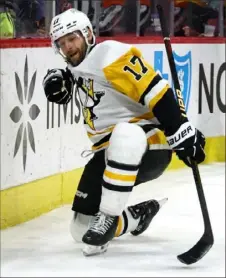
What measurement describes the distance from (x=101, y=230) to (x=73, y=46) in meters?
0.60

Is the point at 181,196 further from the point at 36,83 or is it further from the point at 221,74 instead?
the point at 221,74

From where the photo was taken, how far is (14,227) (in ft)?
13.2

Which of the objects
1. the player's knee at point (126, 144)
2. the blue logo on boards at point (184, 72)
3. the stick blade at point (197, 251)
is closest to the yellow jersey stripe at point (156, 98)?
the player's knee at point (126, 144)

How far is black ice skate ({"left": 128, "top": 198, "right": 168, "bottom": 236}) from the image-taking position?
378cm

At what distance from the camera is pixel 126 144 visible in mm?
3336

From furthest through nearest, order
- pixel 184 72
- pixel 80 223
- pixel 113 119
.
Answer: pixel 184 72 < pixel 80 223 < pixel 113 119

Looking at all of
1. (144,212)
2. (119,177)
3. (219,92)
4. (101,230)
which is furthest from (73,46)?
(219,92)

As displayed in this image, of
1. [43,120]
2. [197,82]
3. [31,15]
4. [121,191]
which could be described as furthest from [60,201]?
[197,82]

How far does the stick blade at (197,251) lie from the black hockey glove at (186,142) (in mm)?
298

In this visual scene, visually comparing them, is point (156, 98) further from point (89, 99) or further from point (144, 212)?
point (144, 212)

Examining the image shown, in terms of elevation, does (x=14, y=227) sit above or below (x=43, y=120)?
below

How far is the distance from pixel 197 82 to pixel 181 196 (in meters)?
1.30

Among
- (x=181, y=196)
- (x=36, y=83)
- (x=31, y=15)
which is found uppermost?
(x=31, y=15)

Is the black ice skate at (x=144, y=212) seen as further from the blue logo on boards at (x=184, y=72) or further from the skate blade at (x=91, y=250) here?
the blue logo on boards at (x=184, y=72)
